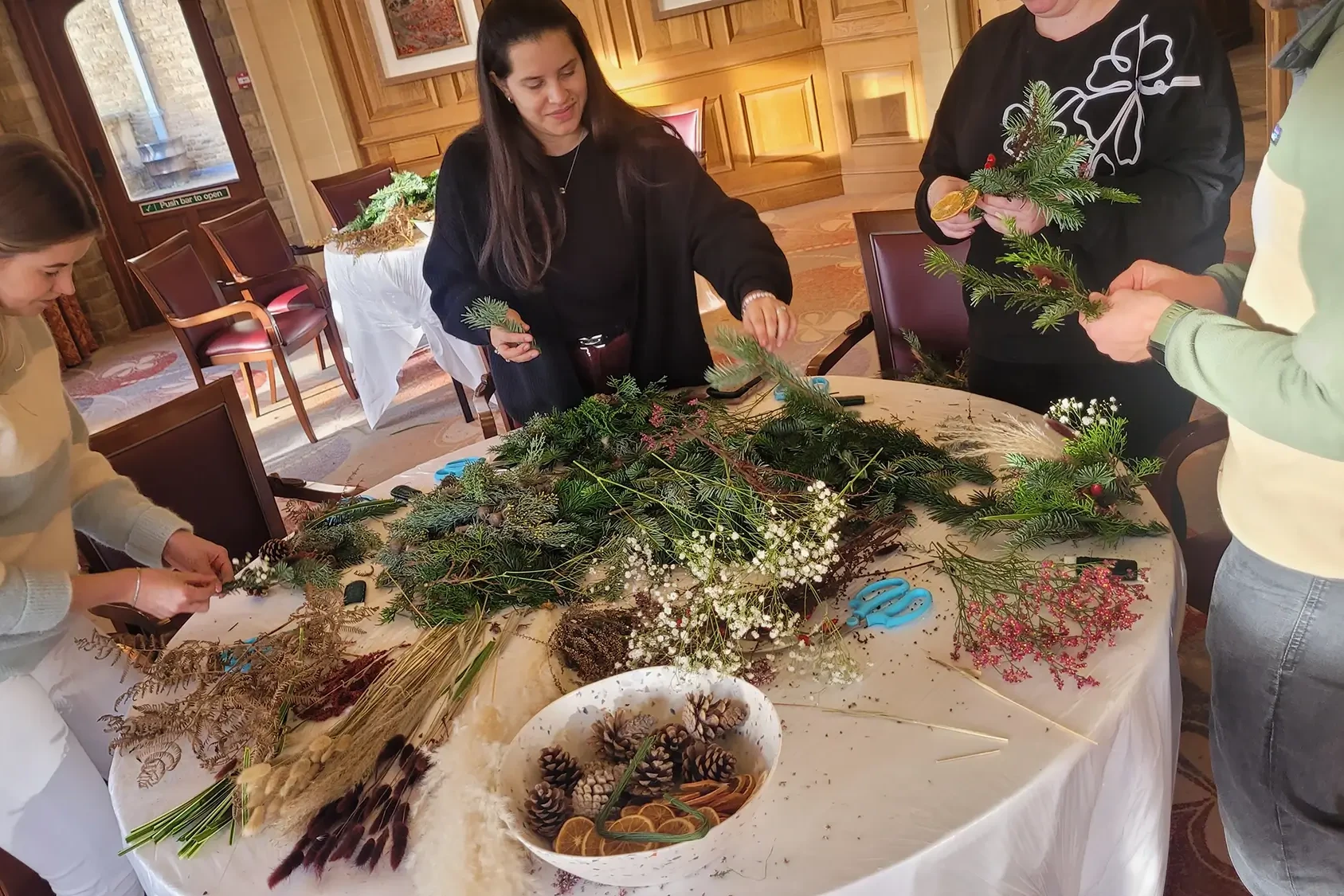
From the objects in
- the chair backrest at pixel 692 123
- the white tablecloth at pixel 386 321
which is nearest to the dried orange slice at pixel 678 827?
the white tablecloth at pixel 386 321

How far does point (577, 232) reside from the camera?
2184 millimetres

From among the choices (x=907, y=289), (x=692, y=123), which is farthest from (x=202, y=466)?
(x=692, y=123)

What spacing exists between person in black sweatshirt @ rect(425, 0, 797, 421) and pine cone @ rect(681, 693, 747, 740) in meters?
1.07

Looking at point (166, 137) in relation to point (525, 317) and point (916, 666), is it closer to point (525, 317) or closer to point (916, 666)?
point (525, 317)

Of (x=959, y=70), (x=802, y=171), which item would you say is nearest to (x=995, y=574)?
(x=959, y=70)

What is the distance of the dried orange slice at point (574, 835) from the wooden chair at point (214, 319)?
409 cm

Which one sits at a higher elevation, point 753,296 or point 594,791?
point 753,296

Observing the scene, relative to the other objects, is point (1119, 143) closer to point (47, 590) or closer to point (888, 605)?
point (888, 605)

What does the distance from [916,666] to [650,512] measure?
0.50m

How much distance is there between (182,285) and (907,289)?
11.9 feet

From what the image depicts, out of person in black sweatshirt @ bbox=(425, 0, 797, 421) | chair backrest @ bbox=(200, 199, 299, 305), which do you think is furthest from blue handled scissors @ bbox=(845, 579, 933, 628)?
chair backrest @ bbox=(200, 199, 299, 305)

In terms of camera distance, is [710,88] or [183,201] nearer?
[710,88]

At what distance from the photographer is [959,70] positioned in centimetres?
199

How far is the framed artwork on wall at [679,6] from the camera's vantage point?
6.89 metres
